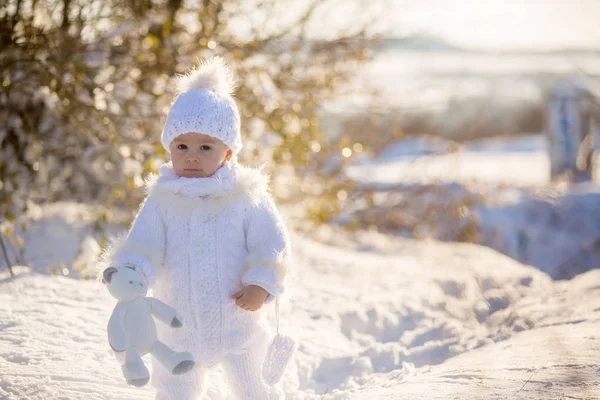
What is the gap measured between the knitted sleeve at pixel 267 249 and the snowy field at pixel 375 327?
0.86 feet

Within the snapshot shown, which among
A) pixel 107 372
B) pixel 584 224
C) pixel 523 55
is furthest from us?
pixel 523 55

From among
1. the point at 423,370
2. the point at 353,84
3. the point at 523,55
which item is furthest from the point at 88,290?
the point at 523,55

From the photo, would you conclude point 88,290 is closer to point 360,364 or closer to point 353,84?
point 360,364

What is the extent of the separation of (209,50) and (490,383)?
3.78 meters

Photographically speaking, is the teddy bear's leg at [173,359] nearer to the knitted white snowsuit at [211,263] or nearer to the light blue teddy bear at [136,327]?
the light blue teddy bear at [136,327]

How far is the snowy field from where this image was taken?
2.81 m

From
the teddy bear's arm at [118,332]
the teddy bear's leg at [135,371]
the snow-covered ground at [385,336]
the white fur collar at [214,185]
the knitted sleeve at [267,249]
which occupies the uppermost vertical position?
the white fur collar at [214,185]

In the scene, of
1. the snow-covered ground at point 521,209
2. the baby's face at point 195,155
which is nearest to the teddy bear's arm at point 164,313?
the baby's face at point 195,155

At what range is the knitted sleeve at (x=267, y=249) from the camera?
8.47ft

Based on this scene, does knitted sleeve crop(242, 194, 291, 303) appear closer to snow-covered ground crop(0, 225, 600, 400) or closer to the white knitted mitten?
the white knitted mitten

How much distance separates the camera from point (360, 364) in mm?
3545

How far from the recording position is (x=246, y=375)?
8.81ft

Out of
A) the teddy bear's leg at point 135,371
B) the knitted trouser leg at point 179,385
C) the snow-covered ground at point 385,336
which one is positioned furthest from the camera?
the snow-covered ground at point 385,336

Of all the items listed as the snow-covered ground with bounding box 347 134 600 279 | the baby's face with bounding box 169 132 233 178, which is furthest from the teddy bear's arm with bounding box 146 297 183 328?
the snow-covered ground with bounding box 347 134 600 279
